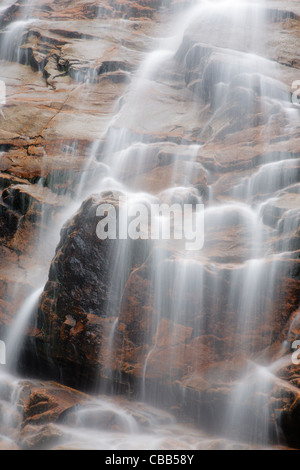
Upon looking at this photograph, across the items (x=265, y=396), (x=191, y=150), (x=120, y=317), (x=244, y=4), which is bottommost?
(x=265, y=396)

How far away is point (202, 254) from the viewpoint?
25.6ft

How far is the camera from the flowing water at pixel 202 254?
6.59 m

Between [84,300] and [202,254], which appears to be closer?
[202,254]

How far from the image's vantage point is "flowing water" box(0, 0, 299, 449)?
659 centimetres

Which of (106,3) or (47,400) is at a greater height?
(106,3)

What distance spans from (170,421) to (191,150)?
6879 millimetres

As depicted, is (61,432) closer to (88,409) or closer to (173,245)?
(88,409)

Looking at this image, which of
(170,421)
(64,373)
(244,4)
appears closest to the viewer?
(170,421)

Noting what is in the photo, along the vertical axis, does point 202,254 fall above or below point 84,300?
above

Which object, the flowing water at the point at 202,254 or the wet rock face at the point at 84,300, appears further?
the wet rock face at the point at 84,300

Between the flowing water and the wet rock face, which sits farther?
the wet rock face

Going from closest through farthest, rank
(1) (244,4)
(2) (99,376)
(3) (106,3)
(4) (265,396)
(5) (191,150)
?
(4) (265,396)
(2) (99,376)
(5) (191,150)
(1) (244,4)
(3) (106,3)

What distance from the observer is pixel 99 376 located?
766 centimetres

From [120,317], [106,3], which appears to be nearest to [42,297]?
[120,317]
